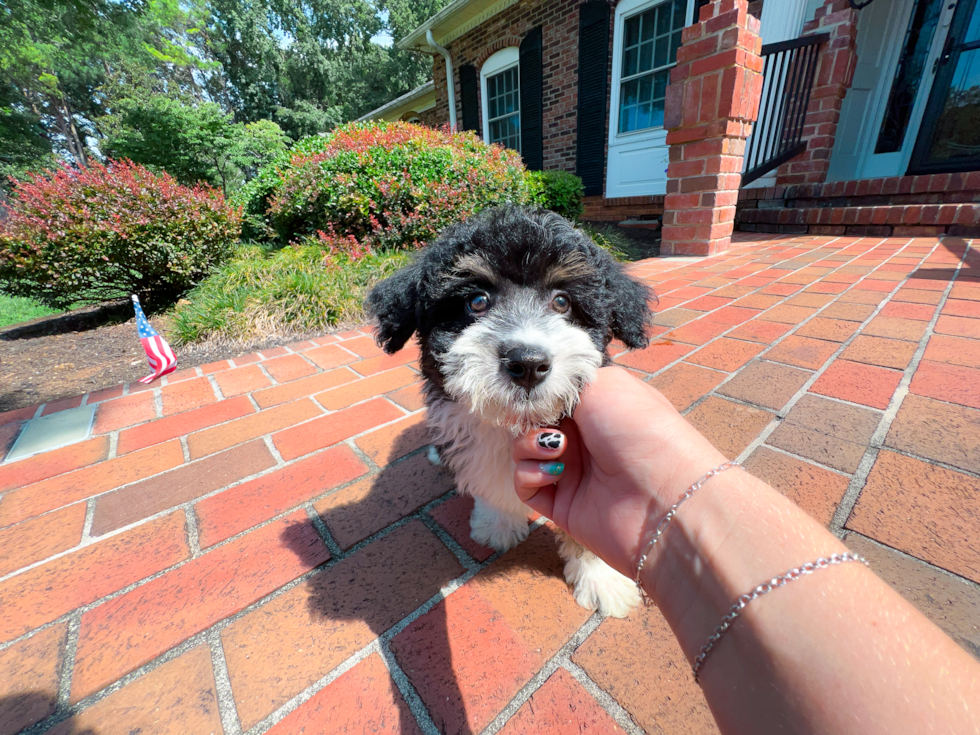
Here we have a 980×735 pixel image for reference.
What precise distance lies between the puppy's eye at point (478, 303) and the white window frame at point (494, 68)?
1279cm

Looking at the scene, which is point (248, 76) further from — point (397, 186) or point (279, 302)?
point (279, 302)

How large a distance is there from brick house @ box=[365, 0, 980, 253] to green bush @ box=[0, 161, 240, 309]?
7.40m

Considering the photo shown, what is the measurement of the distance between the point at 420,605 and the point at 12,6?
10.8m

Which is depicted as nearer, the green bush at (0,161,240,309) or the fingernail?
the fingernail

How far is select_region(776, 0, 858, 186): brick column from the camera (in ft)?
23.1

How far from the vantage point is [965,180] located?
240 inches

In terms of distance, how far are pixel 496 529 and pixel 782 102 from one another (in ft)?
29.4

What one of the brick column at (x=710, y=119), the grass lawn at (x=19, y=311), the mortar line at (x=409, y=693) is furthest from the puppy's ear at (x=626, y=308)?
the grass lawn at (x=19, y=311)

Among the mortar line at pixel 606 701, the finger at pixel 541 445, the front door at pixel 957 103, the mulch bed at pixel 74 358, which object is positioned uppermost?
the front door at pixel 957 103

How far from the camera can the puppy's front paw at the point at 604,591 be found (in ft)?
4.76

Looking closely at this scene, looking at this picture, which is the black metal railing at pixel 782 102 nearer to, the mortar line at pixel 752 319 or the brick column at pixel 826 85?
the brick column at pixel 826 85

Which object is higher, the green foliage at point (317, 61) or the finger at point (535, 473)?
the green foliage at point (317, 61)

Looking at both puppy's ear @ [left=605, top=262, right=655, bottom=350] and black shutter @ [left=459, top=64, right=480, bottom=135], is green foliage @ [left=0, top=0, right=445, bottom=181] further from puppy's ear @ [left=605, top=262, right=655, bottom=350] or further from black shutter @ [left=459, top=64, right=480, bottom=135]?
puppy's ear @ [left=605, top=262, right=655, bottom=350]

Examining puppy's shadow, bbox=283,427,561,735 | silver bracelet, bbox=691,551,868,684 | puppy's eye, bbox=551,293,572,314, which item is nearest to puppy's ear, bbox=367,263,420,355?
puppy's eye, bbox=551,293,572,314
